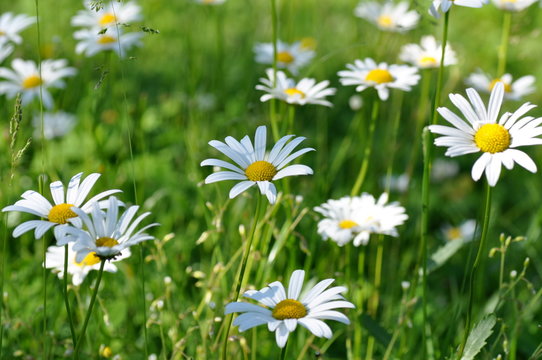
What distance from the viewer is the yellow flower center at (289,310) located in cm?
123

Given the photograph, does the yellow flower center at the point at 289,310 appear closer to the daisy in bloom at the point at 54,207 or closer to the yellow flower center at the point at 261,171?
the yellow flower center at the point at 261,171

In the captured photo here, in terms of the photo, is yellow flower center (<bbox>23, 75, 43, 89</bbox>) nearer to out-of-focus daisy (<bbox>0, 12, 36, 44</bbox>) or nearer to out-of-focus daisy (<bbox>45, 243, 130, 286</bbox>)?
out-of-focus daisy (<bbox>0, 12, 36, 44</bbox>)

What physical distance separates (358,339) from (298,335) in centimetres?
16

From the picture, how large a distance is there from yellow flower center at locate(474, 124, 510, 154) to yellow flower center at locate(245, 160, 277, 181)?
424mm

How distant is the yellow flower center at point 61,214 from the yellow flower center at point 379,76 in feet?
3.37

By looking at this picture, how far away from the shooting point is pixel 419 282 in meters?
1.93

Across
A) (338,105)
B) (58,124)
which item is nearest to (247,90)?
(338,105)

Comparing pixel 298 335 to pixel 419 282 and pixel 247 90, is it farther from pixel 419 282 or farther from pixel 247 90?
pixel 247 90

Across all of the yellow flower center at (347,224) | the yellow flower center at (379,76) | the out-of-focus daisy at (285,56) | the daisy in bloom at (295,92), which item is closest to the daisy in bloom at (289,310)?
the yellow flower center at (347,224)

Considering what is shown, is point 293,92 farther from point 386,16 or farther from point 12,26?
point 12,26

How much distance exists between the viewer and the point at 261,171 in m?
1.37

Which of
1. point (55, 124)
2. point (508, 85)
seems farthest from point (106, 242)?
point (55, 124)

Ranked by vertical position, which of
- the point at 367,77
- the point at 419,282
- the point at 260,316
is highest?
the point at 367,77

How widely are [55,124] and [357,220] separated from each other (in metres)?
1.53
